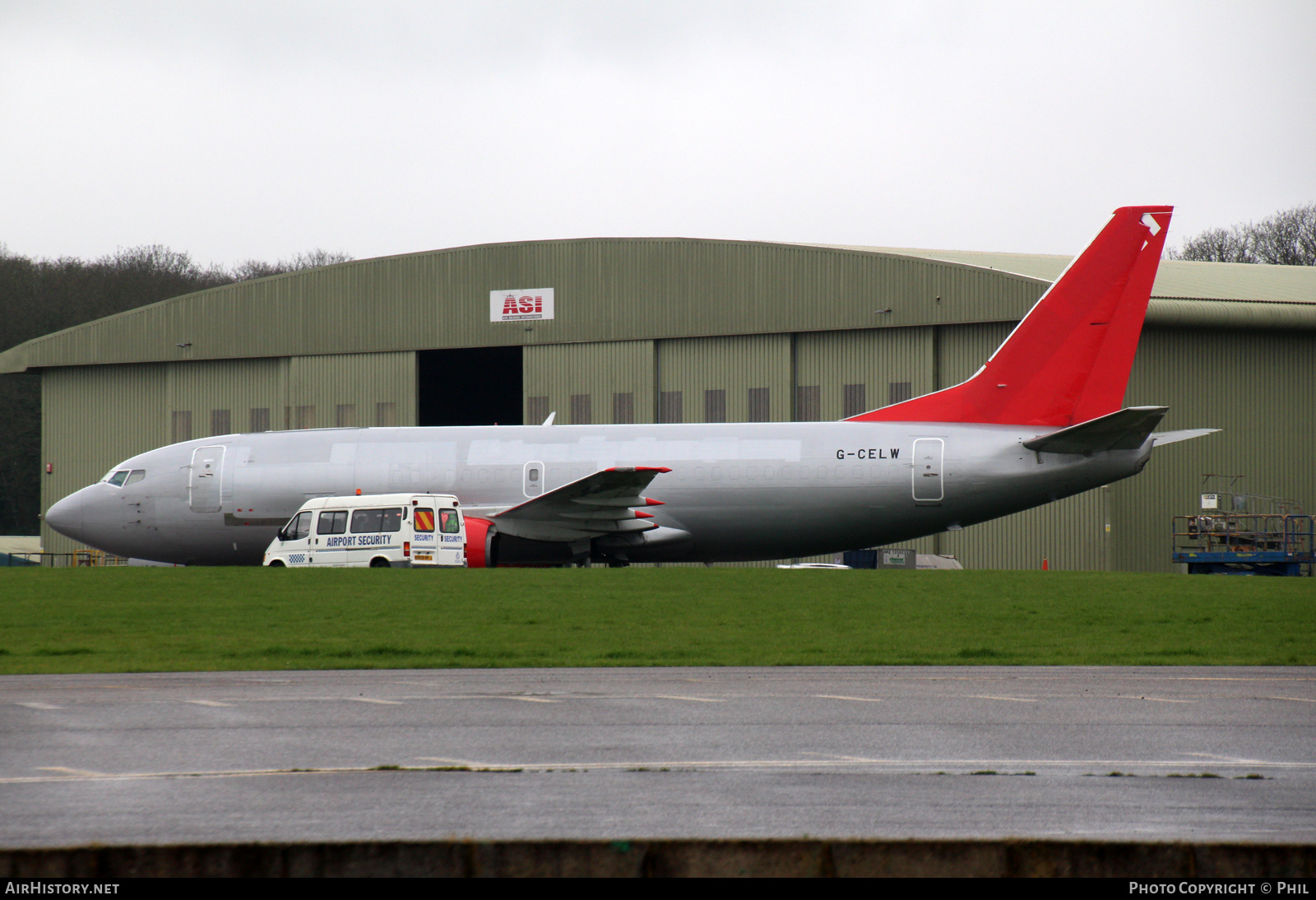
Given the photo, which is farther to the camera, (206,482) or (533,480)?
(206,482)

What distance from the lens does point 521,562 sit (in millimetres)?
30891

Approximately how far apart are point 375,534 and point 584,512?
4621 millimetres

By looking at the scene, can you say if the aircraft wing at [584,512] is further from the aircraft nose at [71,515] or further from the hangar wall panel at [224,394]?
the hangar wall panel at [224,394]

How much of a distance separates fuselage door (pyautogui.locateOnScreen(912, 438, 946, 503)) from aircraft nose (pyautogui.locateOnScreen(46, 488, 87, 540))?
777 inches

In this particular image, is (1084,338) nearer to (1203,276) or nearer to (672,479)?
(672,479)

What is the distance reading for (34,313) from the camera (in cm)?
8325

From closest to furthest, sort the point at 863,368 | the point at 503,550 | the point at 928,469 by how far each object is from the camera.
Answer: the point at 928,469, the point at 503,550, the point at 863,368

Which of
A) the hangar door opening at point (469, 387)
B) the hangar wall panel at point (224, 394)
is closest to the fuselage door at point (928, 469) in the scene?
the hangar door opening at point (469, 387)

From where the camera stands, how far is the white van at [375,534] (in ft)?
88.4

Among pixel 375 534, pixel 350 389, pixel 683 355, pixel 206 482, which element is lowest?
pixel 375 534

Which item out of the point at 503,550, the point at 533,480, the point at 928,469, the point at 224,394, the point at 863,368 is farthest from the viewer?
the point at 224,394

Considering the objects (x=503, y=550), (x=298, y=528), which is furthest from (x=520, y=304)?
(x=298, y=528)

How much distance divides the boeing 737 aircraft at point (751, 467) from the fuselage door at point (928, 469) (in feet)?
0.08

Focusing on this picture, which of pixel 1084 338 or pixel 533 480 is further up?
pixel 1084 338
